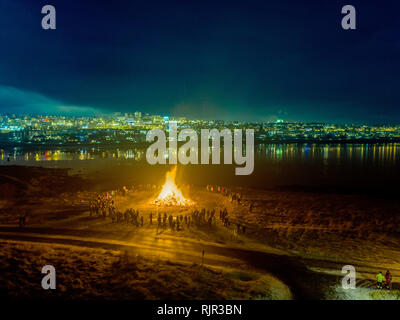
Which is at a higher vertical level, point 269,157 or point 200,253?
point 269,157

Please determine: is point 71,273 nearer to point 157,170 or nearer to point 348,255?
point 348,255

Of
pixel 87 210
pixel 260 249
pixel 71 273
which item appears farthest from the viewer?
pixel 87 210

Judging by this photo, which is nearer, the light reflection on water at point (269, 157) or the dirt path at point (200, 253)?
the dirt path at point (200, 253)

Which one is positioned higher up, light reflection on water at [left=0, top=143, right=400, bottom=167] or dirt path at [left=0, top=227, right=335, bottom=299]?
light reflection on water at [left=0, top=143, right=400, bottom=167]

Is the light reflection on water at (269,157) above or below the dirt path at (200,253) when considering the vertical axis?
above

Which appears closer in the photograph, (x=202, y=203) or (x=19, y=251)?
(x=19, y=251)

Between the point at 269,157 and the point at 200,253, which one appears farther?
the point at 269,157

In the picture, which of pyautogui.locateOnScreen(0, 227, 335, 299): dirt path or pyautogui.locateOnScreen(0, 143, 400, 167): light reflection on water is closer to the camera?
pyautogui.locateOnScreen(0, 227, 335, 299): dirt path

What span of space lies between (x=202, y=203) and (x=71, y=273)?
1399 centimetres
